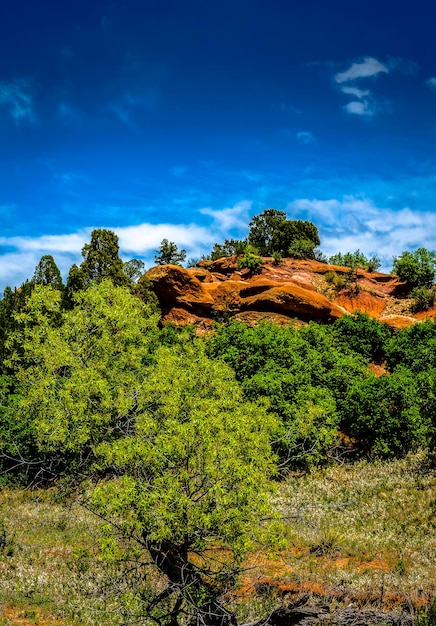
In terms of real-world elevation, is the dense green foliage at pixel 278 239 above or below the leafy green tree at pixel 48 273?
above

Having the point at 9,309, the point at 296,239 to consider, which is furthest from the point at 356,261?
the point at 9,309

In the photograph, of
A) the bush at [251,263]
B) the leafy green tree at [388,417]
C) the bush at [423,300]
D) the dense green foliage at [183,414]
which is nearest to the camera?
the dense green foliage at [183,414]

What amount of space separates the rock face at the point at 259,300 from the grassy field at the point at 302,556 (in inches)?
890

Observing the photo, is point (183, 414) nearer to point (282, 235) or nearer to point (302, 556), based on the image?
point (302, 556)

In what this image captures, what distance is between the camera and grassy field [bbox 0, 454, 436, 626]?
1296cm

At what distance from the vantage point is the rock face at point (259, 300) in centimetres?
4669

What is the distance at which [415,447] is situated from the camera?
27031 millimetres

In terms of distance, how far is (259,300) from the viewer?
47312 millimetres

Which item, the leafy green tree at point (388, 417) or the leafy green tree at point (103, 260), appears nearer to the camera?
the leafy green tree at point (388, 417)

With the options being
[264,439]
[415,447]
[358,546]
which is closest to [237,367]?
[415,447]

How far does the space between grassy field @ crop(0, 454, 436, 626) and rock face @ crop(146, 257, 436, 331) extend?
22.6 m

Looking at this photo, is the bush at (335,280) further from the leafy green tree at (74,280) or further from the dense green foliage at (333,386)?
the leafy green tree at (74,280)

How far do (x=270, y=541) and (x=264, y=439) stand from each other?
2422 mm

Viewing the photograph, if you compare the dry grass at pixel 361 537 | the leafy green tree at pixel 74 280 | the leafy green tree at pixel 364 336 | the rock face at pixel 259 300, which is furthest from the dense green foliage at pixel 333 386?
the leafy green tree at pixel 74 280
